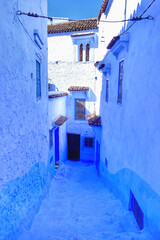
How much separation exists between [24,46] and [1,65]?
153 centimetres

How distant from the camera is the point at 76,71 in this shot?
41.2 ft

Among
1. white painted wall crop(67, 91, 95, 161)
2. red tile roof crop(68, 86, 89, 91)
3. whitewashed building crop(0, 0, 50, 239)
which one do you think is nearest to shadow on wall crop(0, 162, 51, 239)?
whitewashed building crop(0, 0, 50, 239)

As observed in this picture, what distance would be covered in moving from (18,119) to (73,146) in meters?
10.8

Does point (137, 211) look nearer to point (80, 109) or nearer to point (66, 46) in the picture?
point (80, 109)

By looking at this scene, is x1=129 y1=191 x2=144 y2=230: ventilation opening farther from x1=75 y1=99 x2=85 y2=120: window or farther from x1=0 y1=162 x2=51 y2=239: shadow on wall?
x1=75 y1=99 x2=85 y2=120: window

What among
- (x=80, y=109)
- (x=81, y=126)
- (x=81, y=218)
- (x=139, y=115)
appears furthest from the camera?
(x=81, y=126)

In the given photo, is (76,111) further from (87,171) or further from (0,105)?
(0,105)

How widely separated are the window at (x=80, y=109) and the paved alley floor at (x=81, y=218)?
600 centimetres

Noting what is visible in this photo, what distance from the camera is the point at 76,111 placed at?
12898 mm

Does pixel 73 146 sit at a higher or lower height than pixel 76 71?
lower

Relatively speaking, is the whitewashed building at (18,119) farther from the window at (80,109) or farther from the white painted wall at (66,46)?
the window at (80,109)

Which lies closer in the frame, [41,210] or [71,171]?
[41,210]

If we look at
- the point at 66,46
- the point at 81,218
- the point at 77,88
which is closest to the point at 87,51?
the point at 66,46

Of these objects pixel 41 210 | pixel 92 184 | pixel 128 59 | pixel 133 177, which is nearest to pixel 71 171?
pixel 92 184
